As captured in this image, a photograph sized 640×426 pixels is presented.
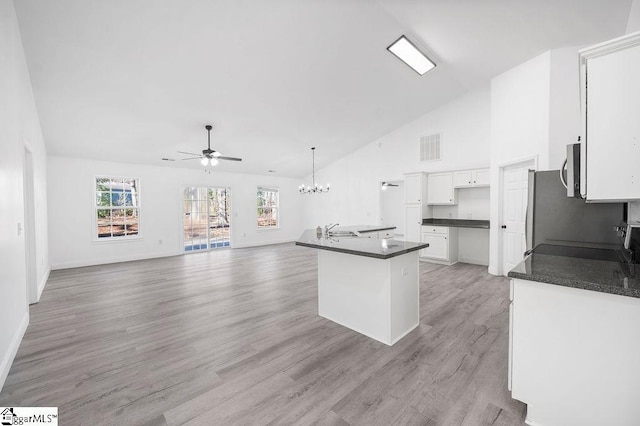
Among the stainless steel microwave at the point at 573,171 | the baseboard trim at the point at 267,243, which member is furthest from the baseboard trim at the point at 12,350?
→ the baseboard trim at the point at 267,243

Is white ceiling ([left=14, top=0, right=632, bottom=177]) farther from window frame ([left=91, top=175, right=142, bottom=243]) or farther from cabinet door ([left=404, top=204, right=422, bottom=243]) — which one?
cabinet door ([left=404, top=204, right=422, bottom=243])

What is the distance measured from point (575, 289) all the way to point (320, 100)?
4870mm

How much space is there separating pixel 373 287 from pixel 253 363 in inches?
51.7

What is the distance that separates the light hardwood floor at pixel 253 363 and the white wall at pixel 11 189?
30cm

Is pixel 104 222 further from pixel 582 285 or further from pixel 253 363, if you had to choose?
pixel 582 285

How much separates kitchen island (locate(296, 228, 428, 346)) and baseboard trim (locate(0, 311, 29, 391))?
272 centimetres

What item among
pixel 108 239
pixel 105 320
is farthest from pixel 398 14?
pixel 108 239

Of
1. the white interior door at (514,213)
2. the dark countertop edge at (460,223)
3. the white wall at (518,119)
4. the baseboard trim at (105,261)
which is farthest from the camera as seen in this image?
the baseboard trim at (105,261)

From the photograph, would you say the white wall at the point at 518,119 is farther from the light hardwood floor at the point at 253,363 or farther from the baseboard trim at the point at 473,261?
the light hardwood floor at the point at 253,363

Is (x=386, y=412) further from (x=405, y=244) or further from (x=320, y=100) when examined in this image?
(x=320, y=100)

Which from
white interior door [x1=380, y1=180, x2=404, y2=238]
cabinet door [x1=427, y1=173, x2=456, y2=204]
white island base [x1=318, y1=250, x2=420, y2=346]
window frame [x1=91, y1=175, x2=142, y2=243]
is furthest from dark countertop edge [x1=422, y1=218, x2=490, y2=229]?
window frame [x1=91, y1=175, x2=142, y2=243]

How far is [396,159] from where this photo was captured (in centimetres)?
748

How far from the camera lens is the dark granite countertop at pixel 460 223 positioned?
5711 mm

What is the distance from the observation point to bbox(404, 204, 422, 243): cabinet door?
6.39 m
